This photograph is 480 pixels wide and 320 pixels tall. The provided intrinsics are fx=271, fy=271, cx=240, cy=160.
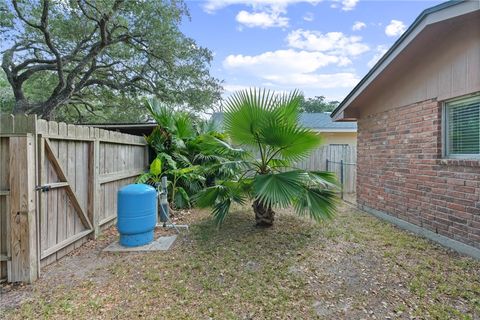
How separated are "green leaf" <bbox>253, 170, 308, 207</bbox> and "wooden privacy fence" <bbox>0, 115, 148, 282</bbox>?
2.70 meters

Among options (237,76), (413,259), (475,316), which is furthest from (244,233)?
(237,76)

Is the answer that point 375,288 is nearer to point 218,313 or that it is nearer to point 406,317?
point 406,317

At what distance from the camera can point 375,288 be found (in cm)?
294

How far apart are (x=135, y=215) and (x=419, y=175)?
486cm

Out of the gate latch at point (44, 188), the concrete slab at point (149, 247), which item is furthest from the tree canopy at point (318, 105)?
the gate latch at point (44, 188)

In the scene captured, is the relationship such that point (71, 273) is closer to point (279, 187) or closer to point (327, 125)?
point (279, 187)

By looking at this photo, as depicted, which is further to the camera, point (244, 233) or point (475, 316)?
point (244, 233)

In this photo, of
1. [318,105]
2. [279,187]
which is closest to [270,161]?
[279,187]

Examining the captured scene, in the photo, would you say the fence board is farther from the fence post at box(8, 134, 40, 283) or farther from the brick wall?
the brick wall

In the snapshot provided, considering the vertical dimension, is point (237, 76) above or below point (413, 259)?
above

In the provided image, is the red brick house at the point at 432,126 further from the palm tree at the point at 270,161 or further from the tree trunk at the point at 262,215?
the tree trunk at the point at 262,215

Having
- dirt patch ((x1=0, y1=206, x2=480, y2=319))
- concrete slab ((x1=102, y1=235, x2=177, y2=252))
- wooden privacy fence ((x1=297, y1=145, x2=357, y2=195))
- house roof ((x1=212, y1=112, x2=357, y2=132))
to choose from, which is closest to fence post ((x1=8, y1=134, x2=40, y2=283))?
dirt patch ((x1=0, y1=206, x2=480, y2=319))

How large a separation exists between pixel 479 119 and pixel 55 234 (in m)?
5.92

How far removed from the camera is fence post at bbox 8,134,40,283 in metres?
2.92
